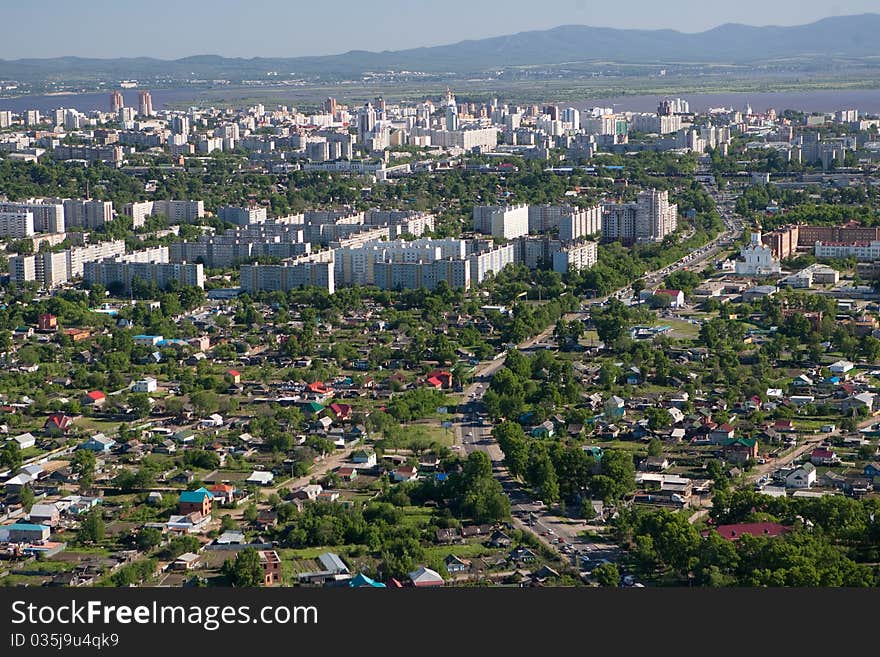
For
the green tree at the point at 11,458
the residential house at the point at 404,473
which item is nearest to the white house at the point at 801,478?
the residential house at the point at 404,473

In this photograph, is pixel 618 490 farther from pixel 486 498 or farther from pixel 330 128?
pixel 330 128

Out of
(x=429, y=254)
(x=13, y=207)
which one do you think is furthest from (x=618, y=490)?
(x=13, y=207)

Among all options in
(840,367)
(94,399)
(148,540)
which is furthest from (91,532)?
(840,367)

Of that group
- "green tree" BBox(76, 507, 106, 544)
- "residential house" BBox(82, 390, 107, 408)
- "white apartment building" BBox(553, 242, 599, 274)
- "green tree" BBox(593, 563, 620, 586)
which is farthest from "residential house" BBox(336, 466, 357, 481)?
"white apartment building" BBox(553, 242, 599, 274)

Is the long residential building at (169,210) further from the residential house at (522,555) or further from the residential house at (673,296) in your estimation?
the residential house at (522,555)

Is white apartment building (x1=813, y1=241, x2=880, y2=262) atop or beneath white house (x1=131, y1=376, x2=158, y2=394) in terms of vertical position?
atop

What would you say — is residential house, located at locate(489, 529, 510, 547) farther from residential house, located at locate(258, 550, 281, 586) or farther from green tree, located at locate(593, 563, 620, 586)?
residential house, located at locate(258, 550, 281, 586)
